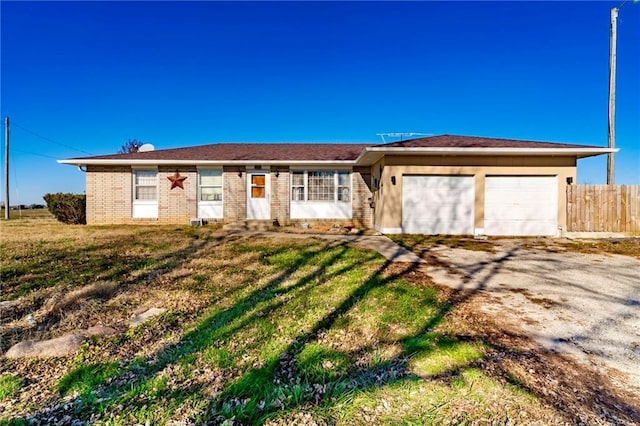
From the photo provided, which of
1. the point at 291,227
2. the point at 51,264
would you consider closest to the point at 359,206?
the point at 291,227

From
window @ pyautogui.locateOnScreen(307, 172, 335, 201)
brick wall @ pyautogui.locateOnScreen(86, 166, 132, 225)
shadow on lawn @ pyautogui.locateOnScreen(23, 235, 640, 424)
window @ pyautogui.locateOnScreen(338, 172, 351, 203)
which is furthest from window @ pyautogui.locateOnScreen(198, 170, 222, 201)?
shadow on lawn @ pyautogui.locateOnScreen(23, 235, 640, 424)

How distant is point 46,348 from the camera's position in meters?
2.67

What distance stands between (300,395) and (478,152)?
377 inches

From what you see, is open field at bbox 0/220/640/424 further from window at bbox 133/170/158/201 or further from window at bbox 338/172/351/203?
window at bbox 133/170/158/201

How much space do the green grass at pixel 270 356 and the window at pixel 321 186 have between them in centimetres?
767

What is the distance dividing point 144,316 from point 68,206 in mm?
13333

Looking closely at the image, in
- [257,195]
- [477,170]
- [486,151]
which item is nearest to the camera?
[486,151]

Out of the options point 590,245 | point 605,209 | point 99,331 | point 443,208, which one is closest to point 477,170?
point 443,208

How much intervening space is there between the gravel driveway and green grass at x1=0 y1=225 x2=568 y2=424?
69cm

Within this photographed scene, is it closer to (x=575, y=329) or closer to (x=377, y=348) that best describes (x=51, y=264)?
(x=377, y=348)

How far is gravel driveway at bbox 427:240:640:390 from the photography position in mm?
2756

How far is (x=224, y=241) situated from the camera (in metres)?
8.64

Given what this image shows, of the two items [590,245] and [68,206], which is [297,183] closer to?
[590,245]

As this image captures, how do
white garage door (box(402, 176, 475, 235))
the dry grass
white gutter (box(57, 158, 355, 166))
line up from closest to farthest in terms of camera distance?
the dry grass
white garage door (box(402, 176, 475, 235))
white gutter (box(57, 158, 355, 166))
